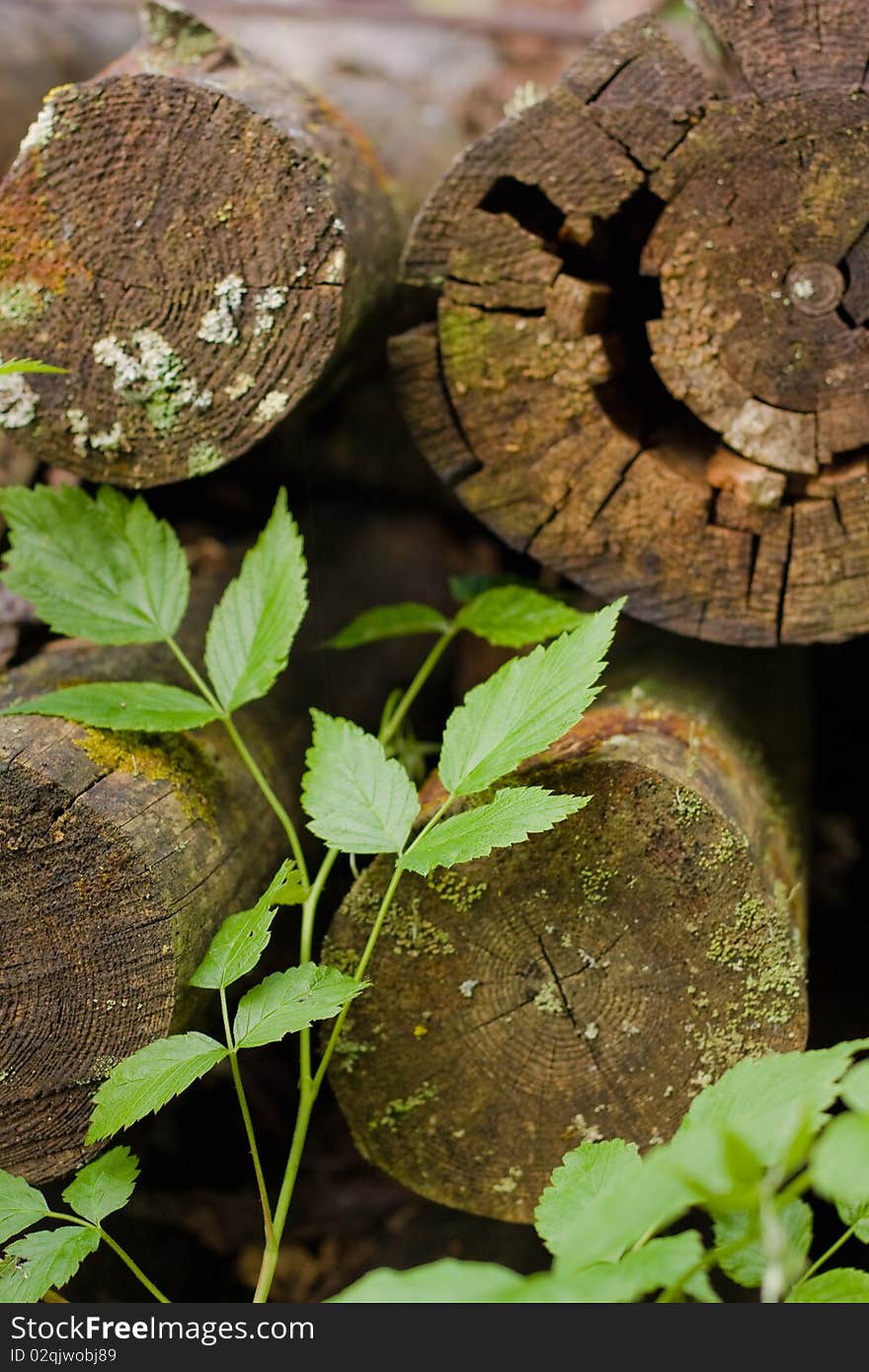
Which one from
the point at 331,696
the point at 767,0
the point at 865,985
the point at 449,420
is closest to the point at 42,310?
the point at 449,420

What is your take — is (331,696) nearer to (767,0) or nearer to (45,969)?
(45,969)

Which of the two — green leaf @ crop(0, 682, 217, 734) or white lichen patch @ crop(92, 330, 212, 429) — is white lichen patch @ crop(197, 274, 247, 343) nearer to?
white lichen patch @ crop(92, 330, 212, 429)

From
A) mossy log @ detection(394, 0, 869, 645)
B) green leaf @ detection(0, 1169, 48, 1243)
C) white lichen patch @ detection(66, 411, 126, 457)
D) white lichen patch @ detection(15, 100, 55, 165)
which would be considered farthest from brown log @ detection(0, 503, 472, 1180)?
white lichen patch @ detection(15, 100, 55, 165)

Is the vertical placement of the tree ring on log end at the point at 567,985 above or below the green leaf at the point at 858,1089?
below

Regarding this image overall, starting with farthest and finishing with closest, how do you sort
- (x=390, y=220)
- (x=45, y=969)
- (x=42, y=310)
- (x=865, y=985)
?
(x=865, y=985)
(x=390, y=220)
(x=42, y=310)
(x=45, y=969)

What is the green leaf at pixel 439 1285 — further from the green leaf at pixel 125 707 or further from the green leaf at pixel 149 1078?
the green leaf at pixel 125 707

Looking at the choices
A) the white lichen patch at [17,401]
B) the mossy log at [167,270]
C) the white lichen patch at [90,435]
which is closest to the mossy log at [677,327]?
the mossy log at [167,270]

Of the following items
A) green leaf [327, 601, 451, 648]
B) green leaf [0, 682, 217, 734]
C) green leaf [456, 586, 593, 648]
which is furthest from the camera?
green leaf [327, 601, 451, 648]
